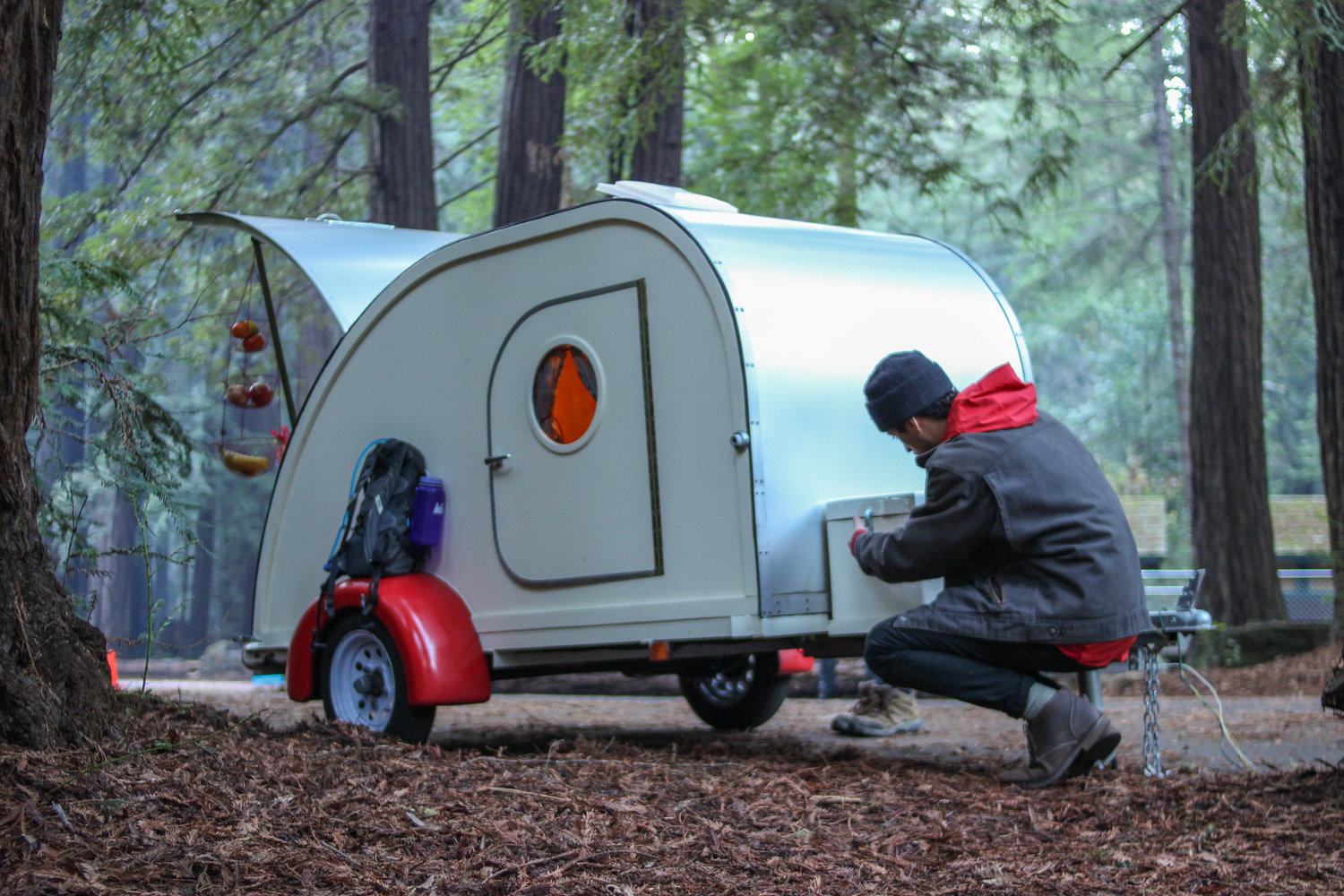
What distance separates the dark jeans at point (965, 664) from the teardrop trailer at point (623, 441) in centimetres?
19

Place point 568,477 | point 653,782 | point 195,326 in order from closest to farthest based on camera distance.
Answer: point 653,782, point 568,477, point 195,326

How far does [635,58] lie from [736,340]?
4951 mm

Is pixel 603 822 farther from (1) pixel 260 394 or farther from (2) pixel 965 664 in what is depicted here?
(1) pixel 260 394

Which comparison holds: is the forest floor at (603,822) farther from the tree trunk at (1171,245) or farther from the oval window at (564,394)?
the tree trunk at (1171,245)

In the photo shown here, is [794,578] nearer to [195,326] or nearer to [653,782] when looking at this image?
[653,782]

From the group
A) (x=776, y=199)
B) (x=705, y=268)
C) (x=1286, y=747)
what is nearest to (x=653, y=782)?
(x=705, y=268)

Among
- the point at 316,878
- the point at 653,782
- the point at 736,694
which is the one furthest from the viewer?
the point at 736,694

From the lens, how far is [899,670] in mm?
4730

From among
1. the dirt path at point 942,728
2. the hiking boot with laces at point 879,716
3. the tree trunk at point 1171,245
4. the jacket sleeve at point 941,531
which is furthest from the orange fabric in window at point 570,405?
the tree trunk at point 1171,245

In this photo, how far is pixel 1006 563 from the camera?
4.63m

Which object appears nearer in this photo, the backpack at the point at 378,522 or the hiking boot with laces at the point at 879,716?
the backpack at the point at 378,522

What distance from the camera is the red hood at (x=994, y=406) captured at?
465 centimetres

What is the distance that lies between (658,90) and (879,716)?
508 cm

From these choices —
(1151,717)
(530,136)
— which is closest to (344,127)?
(530,136)
